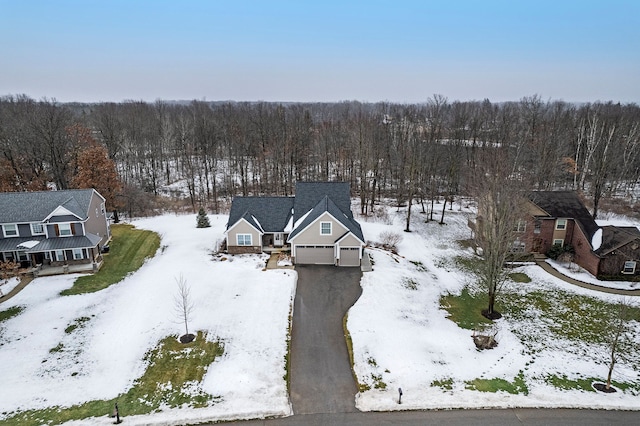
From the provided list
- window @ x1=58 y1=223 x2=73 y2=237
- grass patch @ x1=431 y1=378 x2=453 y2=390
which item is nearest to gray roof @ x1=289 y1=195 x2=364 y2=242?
grass patch @ x1=431 y1=378 x2=453 y2=390

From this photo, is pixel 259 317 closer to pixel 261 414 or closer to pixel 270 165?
pixel 261 414

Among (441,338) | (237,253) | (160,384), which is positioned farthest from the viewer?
(237,253)

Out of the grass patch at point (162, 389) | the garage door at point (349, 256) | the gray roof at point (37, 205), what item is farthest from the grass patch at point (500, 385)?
the gray roof at point (37, 205)

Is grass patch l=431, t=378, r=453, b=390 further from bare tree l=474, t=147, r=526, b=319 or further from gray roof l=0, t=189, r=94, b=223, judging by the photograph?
gray roof l=0, t=189, r=94, b=223

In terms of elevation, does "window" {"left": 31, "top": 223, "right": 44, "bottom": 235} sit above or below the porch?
above

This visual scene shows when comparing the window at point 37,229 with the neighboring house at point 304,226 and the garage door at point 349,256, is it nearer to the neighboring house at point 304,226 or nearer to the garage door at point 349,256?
the neighboring house at point 304,226

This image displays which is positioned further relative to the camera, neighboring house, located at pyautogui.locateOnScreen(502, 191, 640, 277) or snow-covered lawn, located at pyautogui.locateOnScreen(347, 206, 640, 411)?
neighboring house, located at pyautogui.locateOnScreen(502, 191, 640, 277)

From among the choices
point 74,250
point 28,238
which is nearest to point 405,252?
point 74,250
